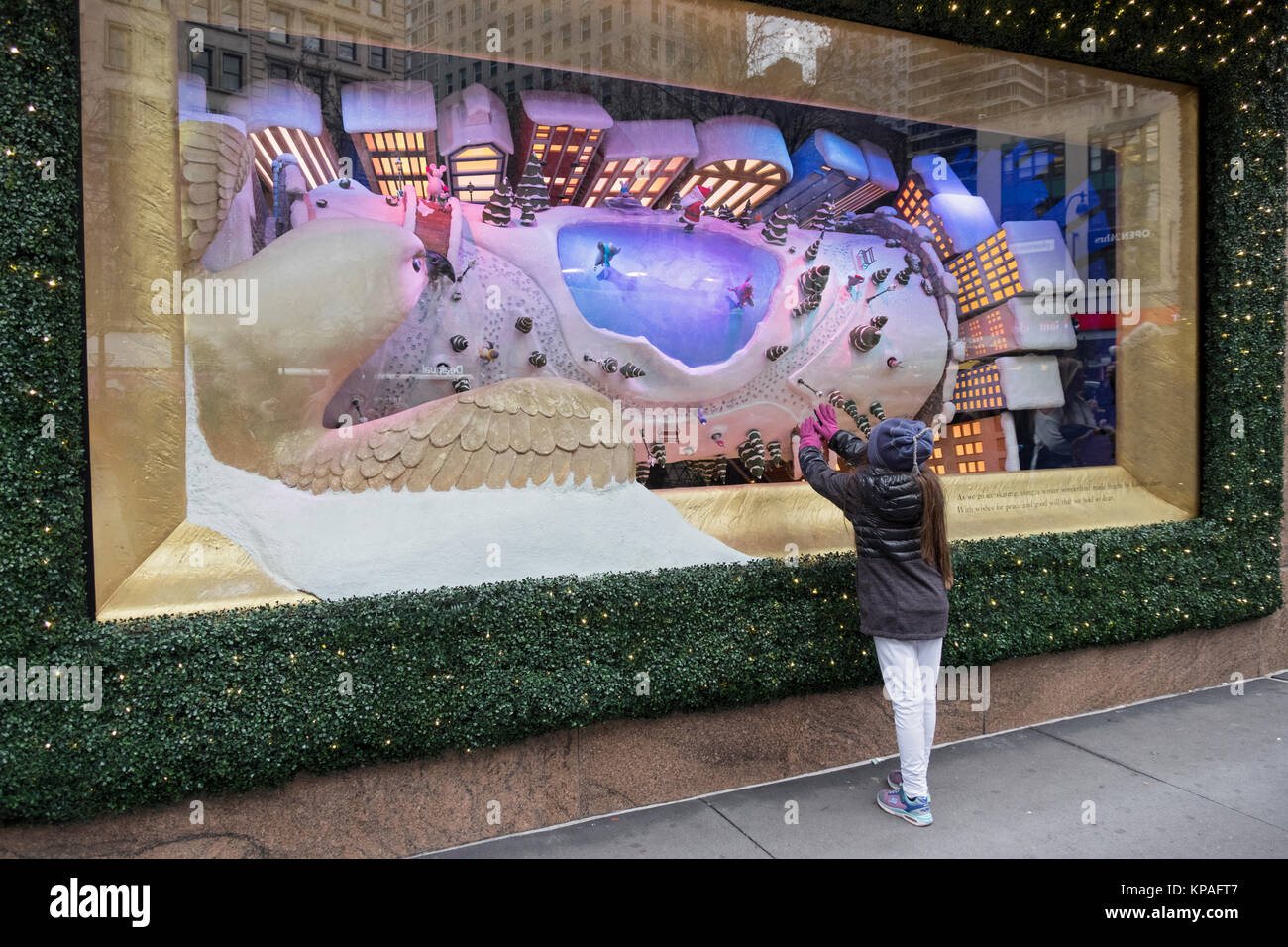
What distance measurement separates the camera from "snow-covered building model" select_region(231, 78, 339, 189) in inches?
152

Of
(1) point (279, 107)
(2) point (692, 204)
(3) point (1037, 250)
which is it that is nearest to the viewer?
(1) point (279, 107)

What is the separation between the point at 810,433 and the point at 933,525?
1260 millimetres

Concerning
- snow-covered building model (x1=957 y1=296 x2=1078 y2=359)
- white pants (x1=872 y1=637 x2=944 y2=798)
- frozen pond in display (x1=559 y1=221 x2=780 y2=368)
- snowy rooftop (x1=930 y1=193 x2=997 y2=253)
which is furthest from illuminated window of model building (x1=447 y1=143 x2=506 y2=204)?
snow-covered building model (x1=957 y1=296 x2=1078 y2=359)

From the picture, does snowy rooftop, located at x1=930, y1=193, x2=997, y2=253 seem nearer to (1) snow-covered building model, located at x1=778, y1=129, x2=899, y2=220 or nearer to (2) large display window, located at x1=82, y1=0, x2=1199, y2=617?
(2) large display window, located at x1=82, y1=0, x2=1199, y2=617

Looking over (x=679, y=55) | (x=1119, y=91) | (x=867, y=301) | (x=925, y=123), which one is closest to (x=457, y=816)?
(x=867, y=301)

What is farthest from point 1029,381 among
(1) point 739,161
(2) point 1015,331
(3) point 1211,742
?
(1) point 739,161

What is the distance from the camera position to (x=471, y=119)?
430 cm

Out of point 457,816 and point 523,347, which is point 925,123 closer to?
point 523,347

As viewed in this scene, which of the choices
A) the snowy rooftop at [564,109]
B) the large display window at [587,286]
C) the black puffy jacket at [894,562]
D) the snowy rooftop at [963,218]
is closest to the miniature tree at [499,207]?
the large display window at [587,286]

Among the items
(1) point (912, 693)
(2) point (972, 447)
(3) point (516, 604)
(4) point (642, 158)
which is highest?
(4) point (642, 158)

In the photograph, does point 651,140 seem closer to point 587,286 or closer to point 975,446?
point 587,286

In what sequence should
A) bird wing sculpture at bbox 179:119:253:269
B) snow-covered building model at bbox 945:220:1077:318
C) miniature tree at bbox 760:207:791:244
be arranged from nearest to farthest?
bird wing sculpture at bbox 179:119:253:269 < miniature tree at bbox 760:207:791:244 < snow-covered building model at bbox 945:220:1077:318

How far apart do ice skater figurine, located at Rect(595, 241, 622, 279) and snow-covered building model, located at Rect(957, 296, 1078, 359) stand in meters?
2.50

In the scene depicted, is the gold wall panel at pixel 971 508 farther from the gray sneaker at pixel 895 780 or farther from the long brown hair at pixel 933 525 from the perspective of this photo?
the gray sneaker at pixel 895 780
